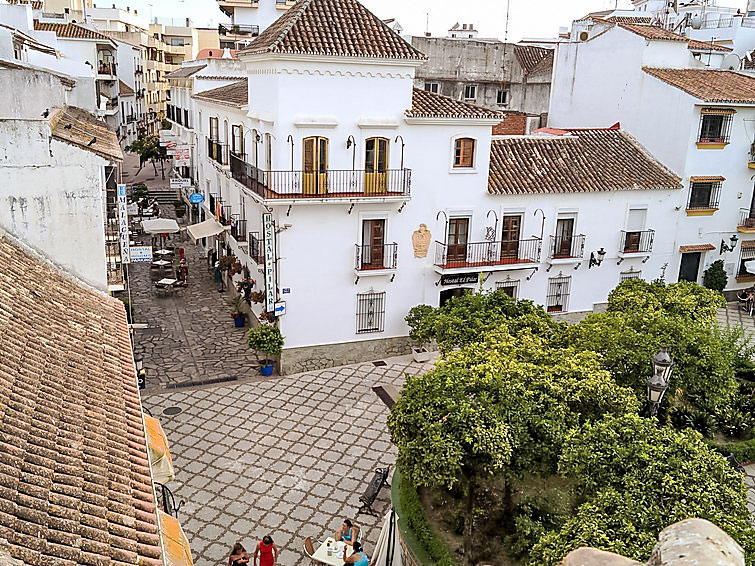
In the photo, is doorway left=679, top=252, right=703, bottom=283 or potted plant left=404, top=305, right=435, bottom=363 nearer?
potted plant left=404, top=305, right=435, bottom=363

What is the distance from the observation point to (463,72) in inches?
1603

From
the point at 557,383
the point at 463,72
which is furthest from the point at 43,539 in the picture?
the point at 463,72

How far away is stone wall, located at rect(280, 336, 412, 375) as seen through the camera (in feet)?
72.5

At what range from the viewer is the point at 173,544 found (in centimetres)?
1032

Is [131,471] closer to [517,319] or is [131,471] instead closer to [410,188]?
[517,319]

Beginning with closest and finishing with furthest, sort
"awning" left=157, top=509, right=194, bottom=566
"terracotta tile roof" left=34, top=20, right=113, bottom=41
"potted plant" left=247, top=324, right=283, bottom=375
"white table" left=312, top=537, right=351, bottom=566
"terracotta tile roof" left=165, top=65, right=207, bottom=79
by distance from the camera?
"awning" left=157, top=509, right=194, bottom=566
"white table" left=312, top=537, right=351, bottom=566
"potted plant" left=247, top=324, right=283, bottom=375
"terracotta tile roof" left=165, top=65, right=207, bottom=79
"terracotta tile roof" left=34, top=20, right=113, bottom=41

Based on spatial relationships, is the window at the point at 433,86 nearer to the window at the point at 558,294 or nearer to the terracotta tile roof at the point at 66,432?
the window at the point at 558,294

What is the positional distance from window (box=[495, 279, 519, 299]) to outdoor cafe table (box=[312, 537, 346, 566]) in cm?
1341

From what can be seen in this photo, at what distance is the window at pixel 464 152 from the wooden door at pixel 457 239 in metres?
1.92

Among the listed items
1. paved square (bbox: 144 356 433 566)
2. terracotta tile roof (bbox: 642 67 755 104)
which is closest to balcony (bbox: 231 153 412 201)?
paved square (bbox: 144 356 433 566)

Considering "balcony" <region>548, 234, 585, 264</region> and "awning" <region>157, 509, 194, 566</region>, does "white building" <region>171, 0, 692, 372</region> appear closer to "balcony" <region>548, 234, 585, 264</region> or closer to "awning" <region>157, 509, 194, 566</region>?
"balcony" <region>548, 234, 585, 264</region>

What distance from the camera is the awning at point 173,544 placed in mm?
9929

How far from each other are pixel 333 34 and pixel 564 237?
11.2 m

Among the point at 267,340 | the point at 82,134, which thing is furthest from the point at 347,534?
the point at 82,134
